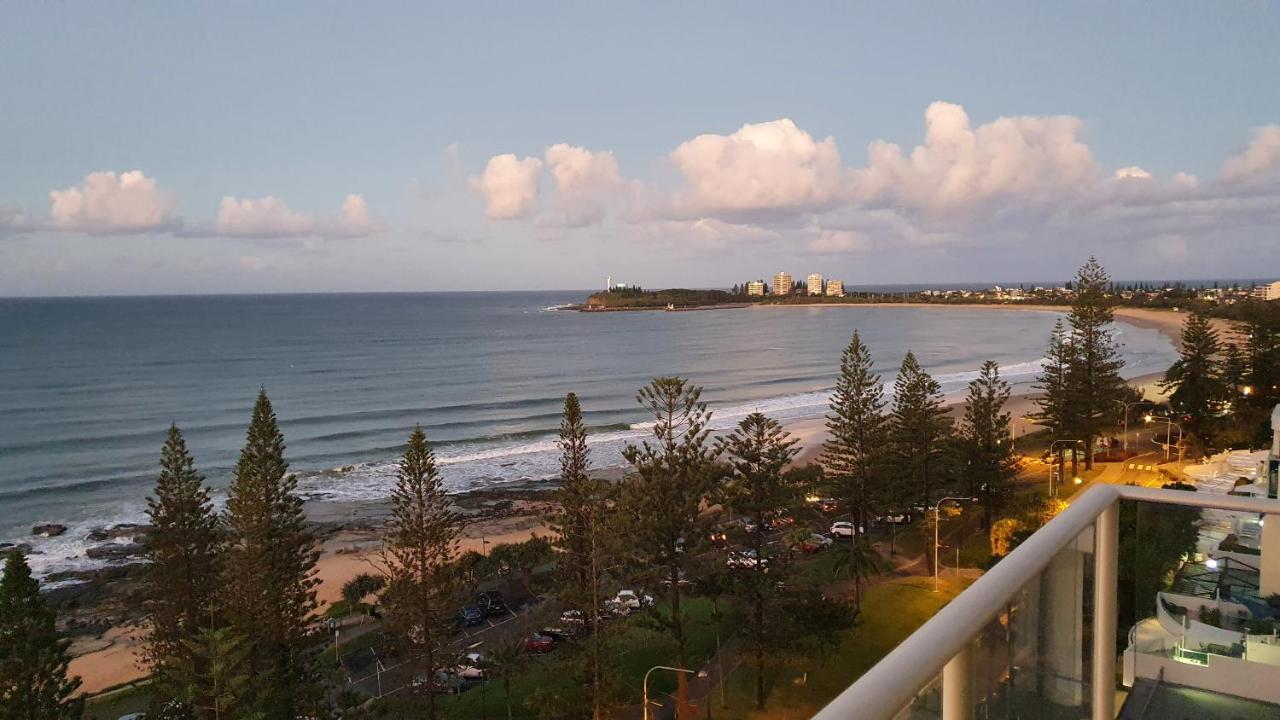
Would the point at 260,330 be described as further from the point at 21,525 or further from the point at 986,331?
the point at 986,331

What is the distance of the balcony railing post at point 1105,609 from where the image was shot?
193cm

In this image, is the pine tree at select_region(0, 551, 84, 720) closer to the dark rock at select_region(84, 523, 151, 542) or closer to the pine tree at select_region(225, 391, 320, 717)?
the pine tree at select_region(225, 391, 320, 717)

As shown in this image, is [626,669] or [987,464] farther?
[987,464]

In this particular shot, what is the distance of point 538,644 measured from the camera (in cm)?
1839

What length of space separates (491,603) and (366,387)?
35.0 m

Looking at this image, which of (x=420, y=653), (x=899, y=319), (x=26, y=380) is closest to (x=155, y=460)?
(x=420, y=653)

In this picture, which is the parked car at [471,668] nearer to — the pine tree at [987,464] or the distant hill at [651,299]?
the pine tree at [987,464]

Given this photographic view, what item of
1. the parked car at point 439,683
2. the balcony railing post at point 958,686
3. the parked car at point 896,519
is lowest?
the parked car at point 439,683

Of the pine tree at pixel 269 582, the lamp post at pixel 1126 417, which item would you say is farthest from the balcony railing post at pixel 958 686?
the lamp post at pixel 1126 417

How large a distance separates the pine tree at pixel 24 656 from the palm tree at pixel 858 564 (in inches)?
615

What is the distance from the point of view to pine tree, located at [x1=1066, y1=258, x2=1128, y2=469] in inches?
1202

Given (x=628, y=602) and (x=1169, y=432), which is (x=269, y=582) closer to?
(x=628, y=602)

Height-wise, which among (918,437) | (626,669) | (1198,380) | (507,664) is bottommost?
(626,669)

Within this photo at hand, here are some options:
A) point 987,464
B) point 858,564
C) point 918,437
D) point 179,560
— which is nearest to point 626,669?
point 858,564
